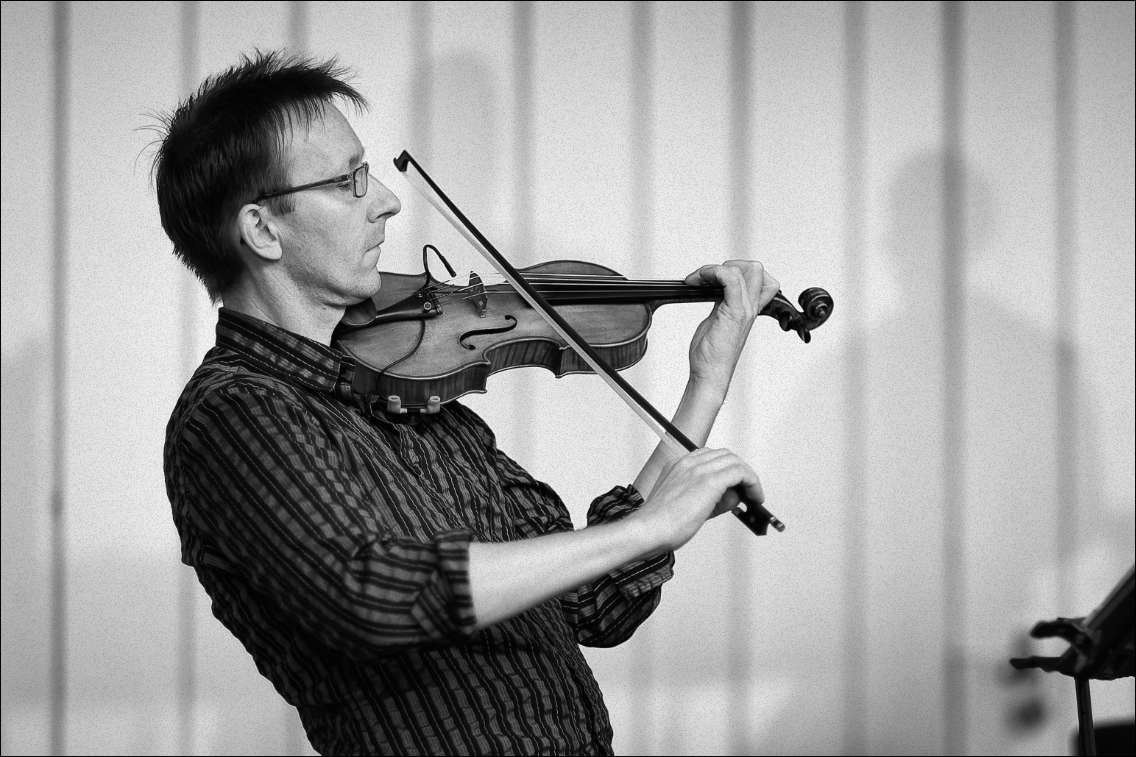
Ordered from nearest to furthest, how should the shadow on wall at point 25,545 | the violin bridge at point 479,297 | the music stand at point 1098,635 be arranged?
the music stand at point 1098,635, the violin bridge at point 479,297, the shadow on wall at point 25,545

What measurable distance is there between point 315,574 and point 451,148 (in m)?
1.45

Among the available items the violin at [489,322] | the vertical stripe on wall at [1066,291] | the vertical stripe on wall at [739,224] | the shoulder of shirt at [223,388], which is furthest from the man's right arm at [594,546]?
the vertical stripe on wall at [1066,291]

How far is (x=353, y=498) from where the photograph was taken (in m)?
1.09

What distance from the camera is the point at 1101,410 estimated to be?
8.54 ft

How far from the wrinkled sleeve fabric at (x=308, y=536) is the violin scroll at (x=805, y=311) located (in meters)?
0.70

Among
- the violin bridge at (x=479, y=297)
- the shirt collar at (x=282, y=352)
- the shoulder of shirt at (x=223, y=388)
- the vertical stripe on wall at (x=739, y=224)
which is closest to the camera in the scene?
the shoulder of shirt at (x=223, y=388)

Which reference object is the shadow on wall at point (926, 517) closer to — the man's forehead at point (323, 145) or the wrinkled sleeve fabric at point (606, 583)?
the wrinkled sleeve fabric at point (606, 583)

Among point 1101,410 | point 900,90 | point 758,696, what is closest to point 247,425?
point 758,696

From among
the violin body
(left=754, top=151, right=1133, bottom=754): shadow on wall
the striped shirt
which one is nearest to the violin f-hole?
the violin body

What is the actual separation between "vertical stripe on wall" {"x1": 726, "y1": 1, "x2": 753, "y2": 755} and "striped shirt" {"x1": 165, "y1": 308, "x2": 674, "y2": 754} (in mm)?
1041

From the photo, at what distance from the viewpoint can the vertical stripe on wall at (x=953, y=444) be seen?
8.32 ft

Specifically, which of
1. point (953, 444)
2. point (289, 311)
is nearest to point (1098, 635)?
point (289, 311)

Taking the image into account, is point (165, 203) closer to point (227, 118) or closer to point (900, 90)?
point (227, 118)

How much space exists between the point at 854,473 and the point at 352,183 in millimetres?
1534
